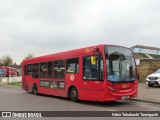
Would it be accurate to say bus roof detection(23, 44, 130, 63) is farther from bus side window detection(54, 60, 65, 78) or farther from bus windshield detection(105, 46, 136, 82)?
bus windshield detection(105, 46, 136, 82)

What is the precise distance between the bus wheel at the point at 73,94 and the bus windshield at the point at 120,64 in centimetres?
276

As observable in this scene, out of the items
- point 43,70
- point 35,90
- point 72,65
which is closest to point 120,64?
point 72,65

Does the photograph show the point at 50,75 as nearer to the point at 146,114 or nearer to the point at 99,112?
the point at 99,112

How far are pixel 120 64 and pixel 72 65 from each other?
306 centimetres

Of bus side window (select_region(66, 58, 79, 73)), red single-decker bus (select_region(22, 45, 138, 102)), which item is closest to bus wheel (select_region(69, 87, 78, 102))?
red single-decker bus (select_region(22, 45, 138, 102))

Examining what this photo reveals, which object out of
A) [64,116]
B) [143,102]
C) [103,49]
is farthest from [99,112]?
[143,102]

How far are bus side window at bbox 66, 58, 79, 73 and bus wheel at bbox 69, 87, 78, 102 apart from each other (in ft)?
3.22

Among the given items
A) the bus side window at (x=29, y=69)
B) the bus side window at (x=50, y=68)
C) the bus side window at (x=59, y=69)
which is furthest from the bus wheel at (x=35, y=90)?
the bus side window at (x=59, y=69)

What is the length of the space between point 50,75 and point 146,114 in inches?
332

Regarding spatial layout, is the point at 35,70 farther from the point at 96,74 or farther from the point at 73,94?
the point at 96,74

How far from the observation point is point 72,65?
613 inches

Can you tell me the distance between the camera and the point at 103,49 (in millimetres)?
13242

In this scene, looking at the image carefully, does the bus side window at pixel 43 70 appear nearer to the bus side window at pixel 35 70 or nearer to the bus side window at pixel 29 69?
the bus side window at pixel 35 70

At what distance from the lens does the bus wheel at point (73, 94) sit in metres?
15.1
